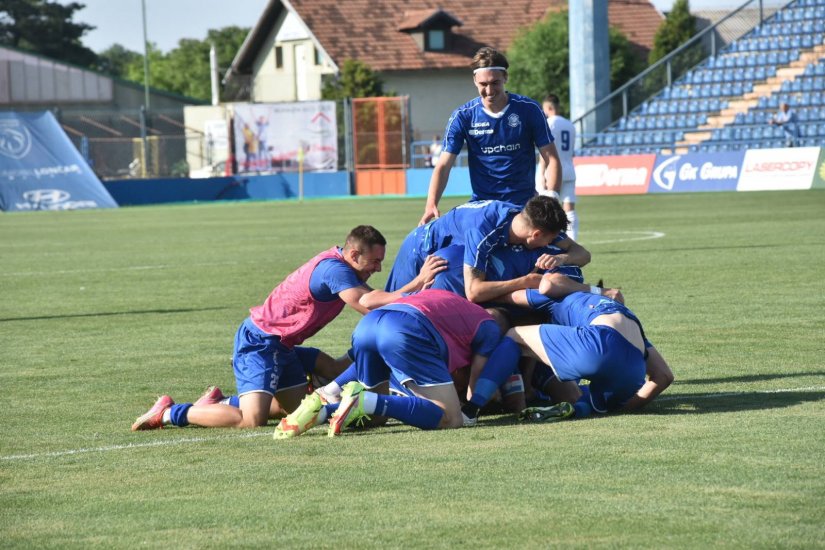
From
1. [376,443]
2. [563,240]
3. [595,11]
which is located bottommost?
[376,443]

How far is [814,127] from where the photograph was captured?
125ft

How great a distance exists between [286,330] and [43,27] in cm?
9502

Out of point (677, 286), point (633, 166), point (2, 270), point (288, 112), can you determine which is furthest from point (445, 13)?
point (677, 286)

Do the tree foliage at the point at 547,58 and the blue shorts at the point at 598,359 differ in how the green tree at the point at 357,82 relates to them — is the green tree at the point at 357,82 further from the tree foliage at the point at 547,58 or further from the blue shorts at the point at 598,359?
the blue shorts at the point at 598,359

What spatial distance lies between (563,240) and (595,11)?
38.8 metres

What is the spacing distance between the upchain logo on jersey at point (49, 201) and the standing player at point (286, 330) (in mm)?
34758

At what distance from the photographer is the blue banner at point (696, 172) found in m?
35.9

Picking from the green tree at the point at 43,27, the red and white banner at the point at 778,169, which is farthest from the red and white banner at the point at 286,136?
the green tree at the point at 43,27

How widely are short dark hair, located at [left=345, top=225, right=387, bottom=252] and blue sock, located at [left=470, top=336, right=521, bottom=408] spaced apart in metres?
0.93

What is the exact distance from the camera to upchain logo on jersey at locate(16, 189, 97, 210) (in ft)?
136

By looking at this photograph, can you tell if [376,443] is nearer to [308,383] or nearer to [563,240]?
[308,383]

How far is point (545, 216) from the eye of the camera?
26.3 feet

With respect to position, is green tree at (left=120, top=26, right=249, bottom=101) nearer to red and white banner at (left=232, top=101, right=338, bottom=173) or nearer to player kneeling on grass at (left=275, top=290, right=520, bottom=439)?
red and white banner at (left=232, top=101, right=338, bottom=173)

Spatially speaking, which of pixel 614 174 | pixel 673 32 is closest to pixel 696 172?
pixel 614 174
